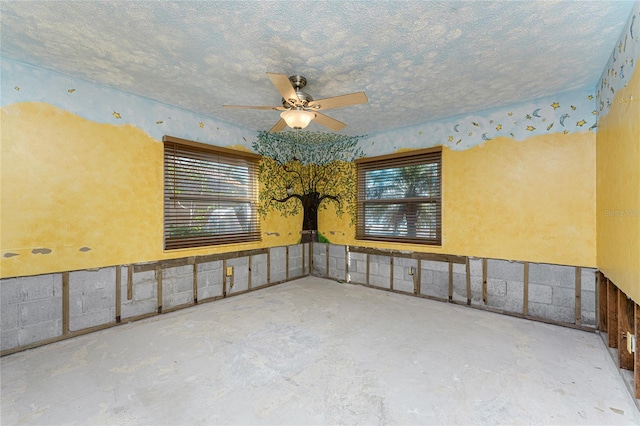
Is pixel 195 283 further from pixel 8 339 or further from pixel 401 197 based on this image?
pixel 401 197

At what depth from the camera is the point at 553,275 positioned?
Result: 11.0 feet

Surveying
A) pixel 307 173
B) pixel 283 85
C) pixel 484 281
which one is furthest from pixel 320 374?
pixel 307 173

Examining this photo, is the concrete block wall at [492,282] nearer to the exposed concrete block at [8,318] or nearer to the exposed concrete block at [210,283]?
the exposed concrete block at [210,283]

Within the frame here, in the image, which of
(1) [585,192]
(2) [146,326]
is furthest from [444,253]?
(2) [146,326]

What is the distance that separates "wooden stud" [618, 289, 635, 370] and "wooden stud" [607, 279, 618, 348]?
0.32 metres

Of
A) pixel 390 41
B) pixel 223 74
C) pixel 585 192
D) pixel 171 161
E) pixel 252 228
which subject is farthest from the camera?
pixel 252 228

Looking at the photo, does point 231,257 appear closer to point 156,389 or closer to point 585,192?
point 156,389

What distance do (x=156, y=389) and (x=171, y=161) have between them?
2764mm

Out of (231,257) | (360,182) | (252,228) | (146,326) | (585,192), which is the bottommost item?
(146,326)

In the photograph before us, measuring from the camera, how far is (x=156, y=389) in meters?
2.08

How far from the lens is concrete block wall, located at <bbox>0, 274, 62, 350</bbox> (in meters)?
2.62

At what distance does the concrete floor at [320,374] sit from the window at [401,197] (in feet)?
4.77

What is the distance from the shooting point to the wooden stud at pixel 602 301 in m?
2.98

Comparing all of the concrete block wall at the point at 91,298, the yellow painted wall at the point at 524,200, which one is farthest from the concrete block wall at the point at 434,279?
the concrete block wall at the point at 91,298
